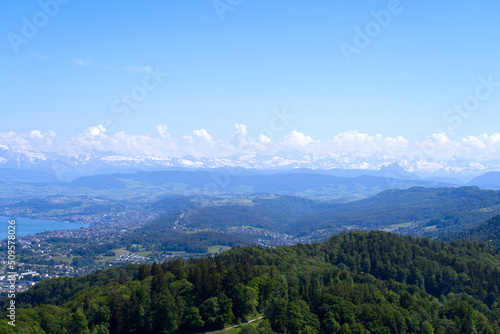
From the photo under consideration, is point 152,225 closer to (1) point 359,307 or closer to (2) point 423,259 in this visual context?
(2) point 423,259

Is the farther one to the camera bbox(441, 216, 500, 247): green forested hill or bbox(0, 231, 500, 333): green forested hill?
bbox(441, 216, 500, 247): green forested hill

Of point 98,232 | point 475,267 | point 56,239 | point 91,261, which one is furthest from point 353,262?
point 98,232

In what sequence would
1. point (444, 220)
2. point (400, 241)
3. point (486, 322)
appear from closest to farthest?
point (486, 322), point (400, 241), point (444, 220)

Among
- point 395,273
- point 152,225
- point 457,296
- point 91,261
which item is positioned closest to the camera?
point 457,296

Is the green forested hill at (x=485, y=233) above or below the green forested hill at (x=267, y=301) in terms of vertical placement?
below

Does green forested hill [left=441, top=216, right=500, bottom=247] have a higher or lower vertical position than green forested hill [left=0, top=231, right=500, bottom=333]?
lower

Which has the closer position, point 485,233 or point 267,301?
point 267,301

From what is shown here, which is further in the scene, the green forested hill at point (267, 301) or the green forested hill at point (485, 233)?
the green forested hill at point (485, 233)

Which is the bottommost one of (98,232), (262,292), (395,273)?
(98,232)
